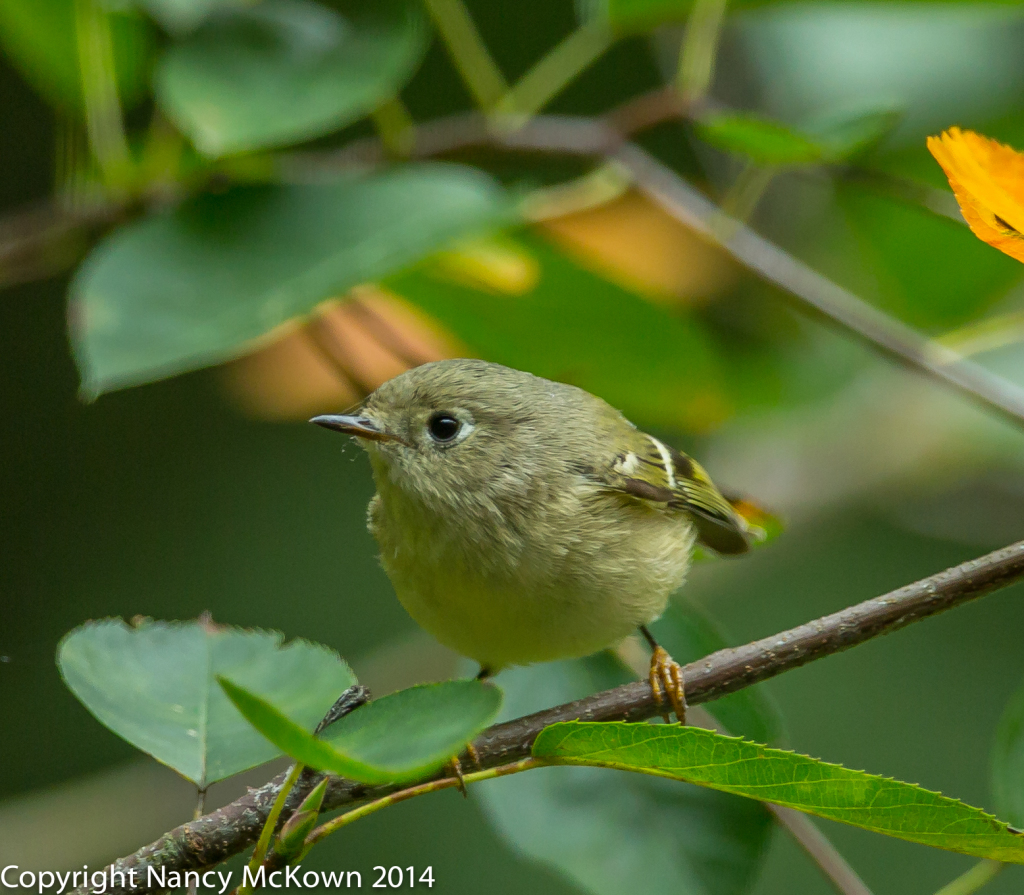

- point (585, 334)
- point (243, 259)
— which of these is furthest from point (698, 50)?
point (243, 259)

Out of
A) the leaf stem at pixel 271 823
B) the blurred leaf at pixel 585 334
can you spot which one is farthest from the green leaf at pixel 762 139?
the leaf stem at pixel 271 823

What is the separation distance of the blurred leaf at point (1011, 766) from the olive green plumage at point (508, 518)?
0.48 metres

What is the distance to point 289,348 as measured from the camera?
2.06 meters

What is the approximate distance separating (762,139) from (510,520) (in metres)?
0.63

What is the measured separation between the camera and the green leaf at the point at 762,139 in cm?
147

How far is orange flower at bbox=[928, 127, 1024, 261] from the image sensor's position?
0.77m

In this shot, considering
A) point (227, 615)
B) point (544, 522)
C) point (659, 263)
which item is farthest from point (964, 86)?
point (227, 615)

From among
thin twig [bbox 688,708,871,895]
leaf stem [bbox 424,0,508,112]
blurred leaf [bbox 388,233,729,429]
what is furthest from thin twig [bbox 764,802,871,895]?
leaf stem [bbox 424,0,508,112]

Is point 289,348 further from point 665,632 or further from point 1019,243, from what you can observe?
point 1019,243

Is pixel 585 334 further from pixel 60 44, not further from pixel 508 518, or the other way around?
pixel 60 44

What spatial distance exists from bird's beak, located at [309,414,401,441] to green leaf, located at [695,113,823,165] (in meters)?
0.62

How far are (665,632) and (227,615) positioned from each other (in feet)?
9.05

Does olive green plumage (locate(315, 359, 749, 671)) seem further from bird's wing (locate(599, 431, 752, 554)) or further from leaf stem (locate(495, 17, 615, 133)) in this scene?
leaf stem (locate(495, 17, 615, 133))

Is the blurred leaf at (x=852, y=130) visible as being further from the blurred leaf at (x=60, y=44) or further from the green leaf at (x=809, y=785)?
the blurred leaf at (x=60, y=44)
